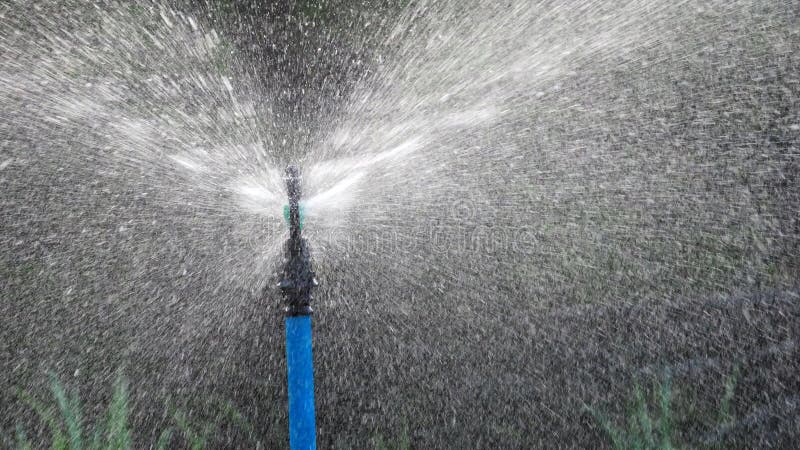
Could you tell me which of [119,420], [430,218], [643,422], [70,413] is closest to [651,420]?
[643,422]

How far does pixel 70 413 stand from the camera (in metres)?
1.67

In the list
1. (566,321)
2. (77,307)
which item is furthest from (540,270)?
(77,307)

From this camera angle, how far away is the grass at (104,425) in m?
1.59

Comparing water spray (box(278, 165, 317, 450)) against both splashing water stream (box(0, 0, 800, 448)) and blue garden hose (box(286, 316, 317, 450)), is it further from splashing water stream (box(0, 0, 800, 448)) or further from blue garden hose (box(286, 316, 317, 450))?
splashing water stream (box(0, 0, 800, 448))

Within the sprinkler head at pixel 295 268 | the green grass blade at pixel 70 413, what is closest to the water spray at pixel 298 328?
the sprinkler head at pixel 295 268

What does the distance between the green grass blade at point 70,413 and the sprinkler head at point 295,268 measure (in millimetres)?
807

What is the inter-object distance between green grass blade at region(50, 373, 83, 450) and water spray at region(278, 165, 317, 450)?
75 cm

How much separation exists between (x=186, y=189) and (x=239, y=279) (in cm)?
38

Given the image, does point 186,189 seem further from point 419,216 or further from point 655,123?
point 655,123

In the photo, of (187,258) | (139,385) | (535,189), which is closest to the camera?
(139,385)

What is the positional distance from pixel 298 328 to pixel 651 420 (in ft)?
3.48

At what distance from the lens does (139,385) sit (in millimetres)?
1769

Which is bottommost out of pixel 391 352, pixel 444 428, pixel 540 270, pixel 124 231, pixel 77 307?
pixel 444 428

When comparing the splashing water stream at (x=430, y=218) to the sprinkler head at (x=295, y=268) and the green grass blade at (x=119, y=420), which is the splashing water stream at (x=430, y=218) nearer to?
the green grass blade at (x=119, y=420)
